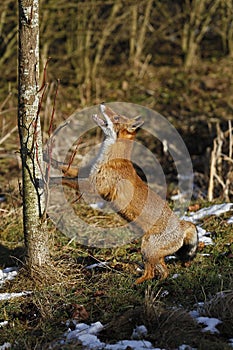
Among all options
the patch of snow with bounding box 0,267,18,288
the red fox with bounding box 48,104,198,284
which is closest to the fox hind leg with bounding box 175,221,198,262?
the red fox with bounding box 48,104,198,284

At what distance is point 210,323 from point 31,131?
78.9 inches

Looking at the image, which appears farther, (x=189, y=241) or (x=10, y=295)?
(x=189, y=241)

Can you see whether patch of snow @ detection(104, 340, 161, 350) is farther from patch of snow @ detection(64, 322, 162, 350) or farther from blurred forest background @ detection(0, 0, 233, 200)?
blurred forest background @ detection(0, 0, 233, 200)

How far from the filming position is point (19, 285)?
14.8ft

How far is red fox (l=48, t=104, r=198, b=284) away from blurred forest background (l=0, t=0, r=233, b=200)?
4.51 meters

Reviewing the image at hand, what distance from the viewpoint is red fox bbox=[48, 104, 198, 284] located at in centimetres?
454

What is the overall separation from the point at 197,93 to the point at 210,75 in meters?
0.96

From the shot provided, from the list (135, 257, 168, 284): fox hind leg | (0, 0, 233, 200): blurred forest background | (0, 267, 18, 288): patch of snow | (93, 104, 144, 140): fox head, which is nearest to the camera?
(135, 257, 168, 284): fox hind leg

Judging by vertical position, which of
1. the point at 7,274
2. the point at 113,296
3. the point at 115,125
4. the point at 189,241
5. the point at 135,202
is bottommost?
the point at 7,274

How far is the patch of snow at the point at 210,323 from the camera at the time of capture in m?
3.58

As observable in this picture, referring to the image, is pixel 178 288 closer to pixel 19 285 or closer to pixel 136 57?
pixel 19 285

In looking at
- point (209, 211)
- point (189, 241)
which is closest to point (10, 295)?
point (189, 241)

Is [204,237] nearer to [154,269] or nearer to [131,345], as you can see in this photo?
[154,269]

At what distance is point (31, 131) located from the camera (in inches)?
171
